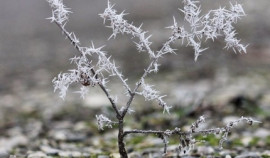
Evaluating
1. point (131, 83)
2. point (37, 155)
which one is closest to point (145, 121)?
point (37, 155)

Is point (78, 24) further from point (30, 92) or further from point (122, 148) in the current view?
point (122, 148)

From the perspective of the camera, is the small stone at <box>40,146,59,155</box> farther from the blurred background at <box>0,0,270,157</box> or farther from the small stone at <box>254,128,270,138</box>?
the small stone at <box>254,128,270,138</box>

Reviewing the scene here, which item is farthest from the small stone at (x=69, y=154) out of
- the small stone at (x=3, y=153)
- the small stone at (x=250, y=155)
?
the small stone at (x=250, y=155)

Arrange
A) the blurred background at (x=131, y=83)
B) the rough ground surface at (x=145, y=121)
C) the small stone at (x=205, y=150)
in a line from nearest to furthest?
1. the small stone at (x=205, y=150)
2. the rough ground surface at (x=145, y=121)
3. the blurred background at (x=131, y=83)

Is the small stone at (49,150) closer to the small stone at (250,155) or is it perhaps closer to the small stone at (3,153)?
the small stone at (3,153)

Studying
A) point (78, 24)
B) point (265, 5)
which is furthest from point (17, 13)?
point (265, 5)

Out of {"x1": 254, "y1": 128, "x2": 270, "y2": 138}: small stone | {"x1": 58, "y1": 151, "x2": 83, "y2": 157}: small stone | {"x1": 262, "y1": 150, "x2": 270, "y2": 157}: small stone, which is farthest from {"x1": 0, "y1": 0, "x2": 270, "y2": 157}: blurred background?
{"x1": 262, "y1": 150, "x2": 270, "y2": 157}: small stone
